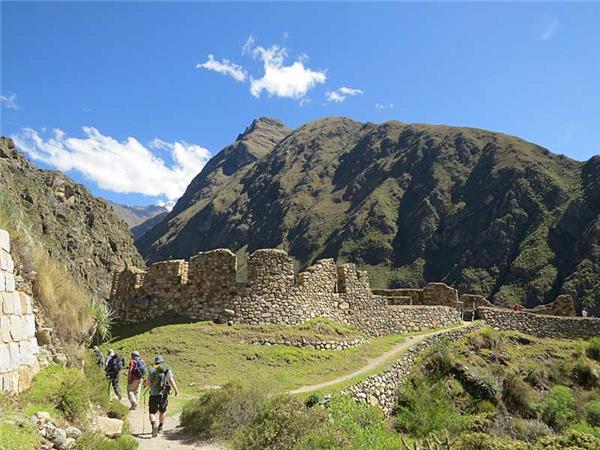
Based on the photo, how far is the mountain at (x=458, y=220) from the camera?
11081cm

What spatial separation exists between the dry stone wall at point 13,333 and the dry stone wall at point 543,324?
29.1 metres

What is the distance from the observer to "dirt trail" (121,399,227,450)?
437 inches

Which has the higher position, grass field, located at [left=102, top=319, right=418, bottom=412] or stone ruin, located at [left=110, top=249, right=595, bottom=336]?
stone ruin, located at [left=110, top=249, right=595, bottom=336]

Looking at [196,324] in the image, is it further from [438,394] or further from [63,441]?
[63,441]

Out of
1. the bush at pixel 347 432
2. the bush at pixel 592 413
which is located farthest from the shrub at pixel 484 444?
the bush at pixel 592 413

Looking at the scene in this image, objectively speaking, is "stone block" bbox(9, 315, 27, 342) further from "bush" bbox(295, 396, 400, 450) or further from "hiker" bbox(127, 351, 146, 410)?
"hiker" bbox(127, 351, 146, 410)

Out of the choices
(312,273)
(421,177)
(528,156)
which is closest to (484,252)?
(528,156)

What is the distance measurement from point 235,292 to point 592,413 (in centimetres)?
1600

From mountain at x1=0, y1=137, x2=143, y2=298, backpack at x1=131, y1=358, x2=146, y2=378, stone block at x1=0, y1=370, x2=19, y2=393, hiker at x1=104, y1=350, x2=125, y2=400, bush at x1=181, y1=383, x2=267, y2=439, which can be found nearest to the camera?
stone block at x1=0, y1=370, x2=19, y2=393

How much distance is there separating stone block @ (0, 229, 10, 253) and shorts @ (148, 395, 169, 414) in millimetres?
5526

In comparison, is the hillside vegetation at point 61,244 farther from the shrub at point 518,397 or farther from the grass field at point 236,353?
the shrub at point 518,397

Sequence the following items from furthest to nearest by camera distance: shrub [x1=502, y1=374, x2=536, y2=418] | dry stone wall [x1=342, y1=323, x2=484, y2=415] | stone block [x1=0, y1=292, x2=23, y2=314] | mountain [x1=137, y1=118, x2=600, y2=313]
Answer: mountain [x1=137, y1=118, x2=600, y2=313] < shrub [x1=502, y1=374, x2=536, y2=418] < dry stone wall [x1=342, y1=323, x2=484, y2=415] < stone block [x1=0, y1=292, x2=23, y2=314]

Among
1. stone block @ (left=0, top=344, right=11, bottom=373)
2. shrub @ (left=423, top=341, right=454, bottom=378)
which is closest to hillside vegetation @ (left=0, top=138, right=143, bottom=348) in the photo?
stone block @ (left=0, top=344, right=11, bottom=373)

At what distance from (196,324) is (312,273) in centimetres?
609
